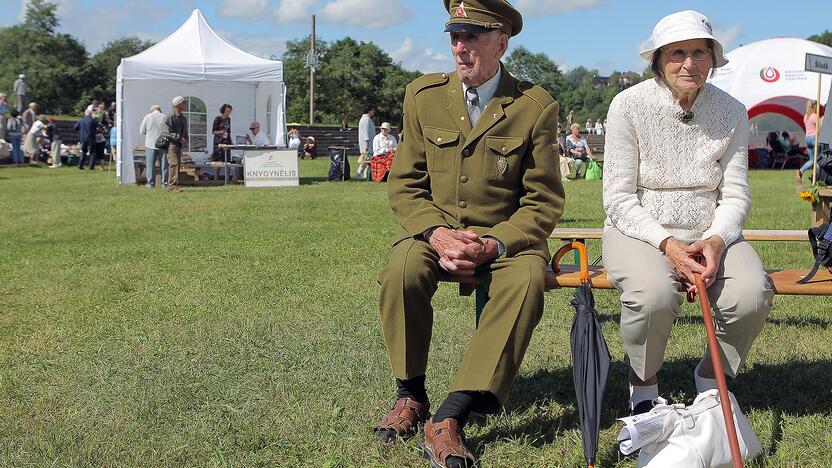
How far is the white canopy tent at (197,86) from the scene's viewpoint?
1955 cm

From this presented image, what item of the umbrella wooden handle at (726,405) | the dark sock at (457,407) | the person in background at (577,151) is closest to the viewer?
the umbrella wooden handle at (726,405)

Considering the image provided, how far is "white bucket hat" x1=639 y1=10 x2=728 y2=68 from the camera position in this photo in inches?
139

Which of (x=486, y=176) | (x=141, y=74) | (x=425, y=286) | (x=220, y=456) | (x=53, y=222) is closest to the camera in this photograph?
(x=220, y=456)

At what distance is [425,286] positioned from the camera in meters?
3.59

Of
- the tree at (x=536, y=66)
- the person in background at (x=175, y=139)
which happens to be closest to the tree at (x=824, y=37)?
the tree at (x=536, y=66)

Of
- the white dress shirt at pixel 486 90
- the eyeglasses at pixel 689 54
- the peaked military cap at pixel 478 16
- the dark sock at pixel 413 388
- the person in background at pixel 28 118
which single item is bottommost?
the dark sock at pixel 413 388

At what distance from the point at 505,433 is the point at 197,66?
17.3m

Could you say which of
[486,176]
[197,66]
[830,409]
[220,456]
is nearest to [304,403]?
[220,456]

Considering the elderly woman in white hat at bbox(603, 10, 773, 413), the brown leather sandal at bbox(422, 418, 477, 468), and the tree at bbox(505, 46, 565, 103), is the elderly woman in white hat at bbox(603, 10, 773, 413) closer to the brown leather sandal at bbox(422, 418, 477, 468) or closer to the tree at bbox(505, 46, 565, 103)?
the brown leather sandal at bbox(422, 418, 477, 468)

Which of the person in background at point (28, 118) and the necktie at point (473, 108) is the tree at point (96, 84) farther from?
the necktie at point (473, 108)

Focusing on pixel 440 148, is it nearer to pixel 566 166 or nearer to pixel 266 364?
pixel 266 364

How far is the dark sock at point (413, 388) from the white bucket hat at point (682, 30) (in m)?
1.64

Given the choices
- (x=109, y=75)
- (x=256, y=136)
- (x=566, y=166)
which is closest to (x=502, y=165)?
(x=256, y=136)

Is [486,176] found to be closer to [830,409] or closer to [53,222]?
[830,409]
